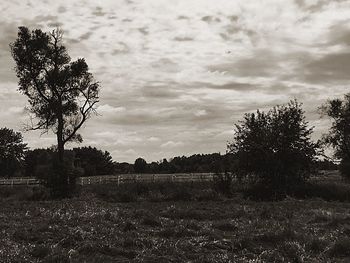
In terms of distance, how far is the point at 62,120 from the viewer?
4094 cm

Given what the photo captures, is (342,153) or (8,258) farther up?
(342,153)

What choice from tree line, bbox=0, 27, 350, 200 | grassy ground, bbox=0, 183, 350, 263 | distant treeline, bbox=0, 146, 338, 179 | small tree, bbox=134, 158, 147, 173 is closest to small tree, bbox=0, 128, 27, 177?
distant treeline, bbox=0, 146, 338, 179

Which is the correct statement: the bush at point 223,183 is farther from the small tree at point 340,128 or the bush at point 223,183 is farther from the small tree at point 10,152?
the small tree at point 10,152

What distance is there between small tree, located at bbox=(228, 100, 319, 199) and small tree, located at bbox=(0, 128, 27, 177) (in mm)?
78887

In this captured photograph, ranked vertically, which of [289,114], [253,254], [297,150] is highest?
[289,114]

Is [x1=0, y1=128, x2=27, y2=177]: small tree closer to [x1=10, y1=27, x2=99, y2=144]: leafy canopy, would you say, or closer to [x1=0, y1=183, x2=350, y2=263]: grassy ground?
[x1=10, y1=27, x2=99, y2=144]: leafy canopy

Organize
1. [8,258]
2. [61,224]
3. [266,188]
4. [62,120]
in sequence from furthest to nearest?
[62,120] → [266,188] → [61,224] → [8,258]

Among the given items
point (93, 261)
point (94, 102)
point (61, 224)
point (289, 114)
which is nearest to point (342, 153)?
point (289, 114)

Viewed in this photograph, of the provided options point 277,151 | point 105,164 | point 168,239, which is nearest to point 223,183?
point 277,151

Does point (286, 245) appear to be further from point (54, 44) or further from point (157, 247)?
point (54, 44)

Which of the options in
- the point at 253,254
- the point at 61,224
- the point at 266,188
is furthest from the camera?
the point at 266,188

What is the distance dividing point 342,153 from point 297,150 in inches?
1232

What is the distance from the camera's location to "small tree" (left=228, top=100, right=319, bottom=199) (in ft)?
123

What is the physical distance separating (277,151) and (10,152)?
3313 inches
